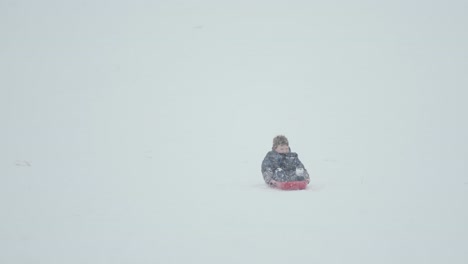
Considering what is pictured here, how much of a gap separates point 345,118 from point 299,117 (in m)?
2.89

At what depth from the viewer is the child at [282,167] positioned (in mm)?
8852

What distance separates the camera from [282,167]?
916 centimetres

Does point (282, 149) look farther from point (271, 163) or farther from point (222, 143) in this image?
point (222, 143)

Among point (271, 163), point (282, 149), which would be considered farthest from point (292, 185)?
point (282, 149)

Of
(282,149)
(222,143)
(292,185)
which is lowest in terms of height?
(292,185)

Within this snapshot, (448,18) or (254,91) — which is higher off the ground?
(448,18)

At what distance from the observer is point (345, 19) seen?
84938mm

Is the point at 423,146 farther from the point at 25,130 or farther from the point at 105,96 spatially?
the point at 105,96

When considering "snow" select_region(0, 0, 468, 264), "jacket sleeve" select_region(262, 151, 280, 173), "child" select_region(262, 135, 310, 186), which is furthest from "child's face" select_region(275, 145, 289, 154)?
"snow" select_region(0, 0, 468, 264)

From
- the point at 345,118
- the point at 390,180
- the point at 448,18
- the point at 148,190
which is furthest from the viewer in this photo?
the point at 448,18

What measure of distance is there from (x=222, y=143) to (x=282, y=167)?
11004 millimetres

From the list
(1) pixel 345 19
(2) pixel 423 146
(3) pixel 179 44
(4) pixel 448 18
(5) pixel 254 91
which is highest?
(1) pixel 345 19

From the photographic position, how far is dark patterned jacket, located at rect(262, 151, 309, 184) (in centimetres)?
885

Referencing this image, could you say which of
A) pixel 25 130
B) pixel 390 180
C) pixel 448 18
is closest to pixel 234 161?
pixel 390 180
